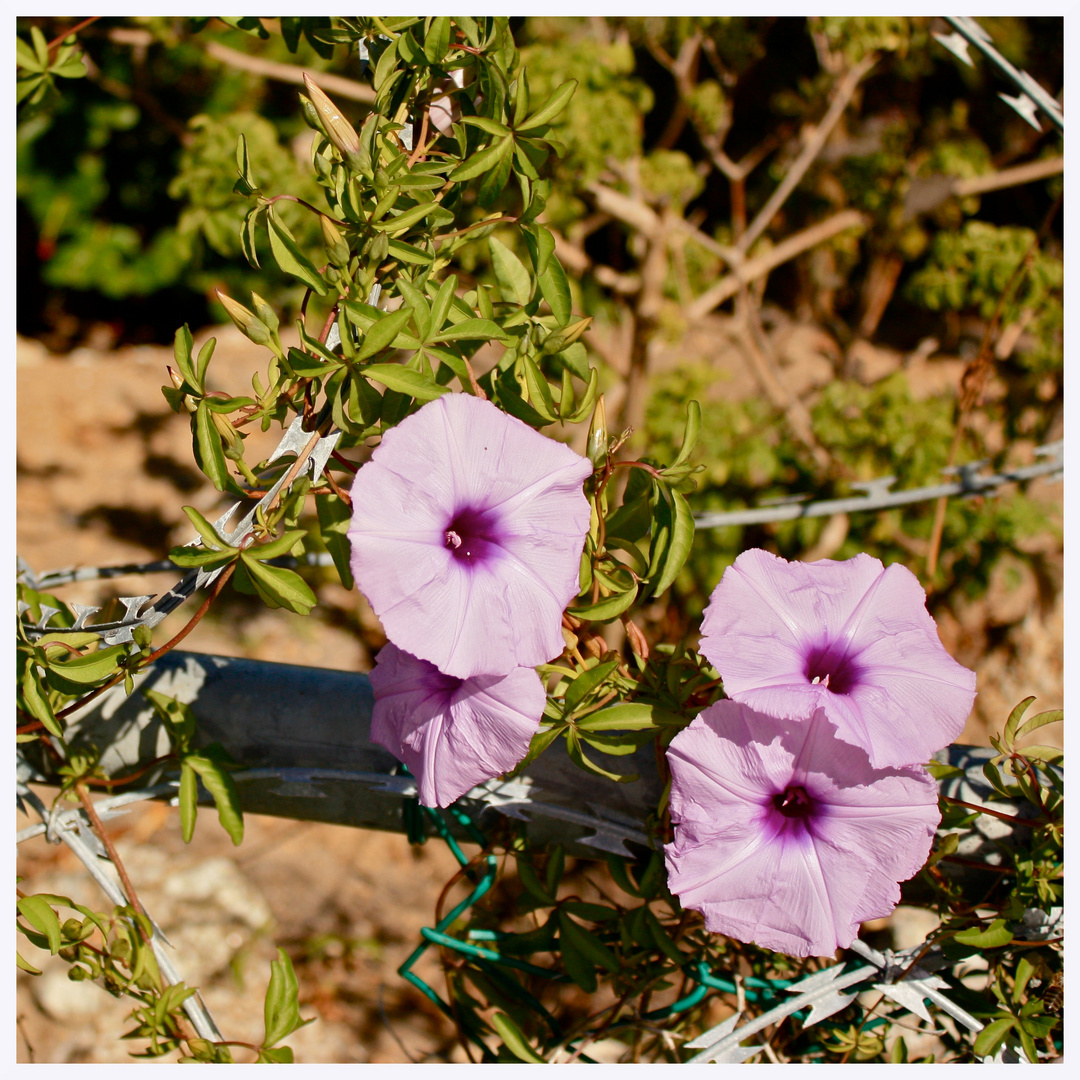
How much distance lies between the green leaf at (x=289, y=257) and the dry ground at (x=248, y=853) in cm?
71

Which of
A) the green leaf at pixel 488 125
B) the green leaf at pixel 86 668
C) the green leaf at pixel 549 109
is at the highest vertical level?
the green leaf at pixel 549 109

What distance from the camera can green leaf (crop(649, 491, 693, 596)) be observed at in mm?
721

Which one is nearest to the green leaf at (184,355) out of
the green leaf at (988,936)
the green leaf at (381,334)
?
the green leaf at (381,334)

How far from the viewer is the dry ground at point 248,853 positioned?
5.87ft

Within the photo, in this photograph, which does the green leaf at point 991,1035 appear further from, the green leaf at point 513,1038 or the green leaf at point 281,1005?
the green leaf at point 281,1005

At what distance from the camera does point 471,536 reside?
2.23 ft

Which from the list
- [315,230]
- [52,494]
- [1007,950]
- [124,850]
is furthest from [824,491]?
[52,494]

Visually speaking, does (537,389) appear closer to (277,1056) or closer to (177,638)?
(177,638)

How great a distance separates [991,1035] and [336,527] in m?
0.66

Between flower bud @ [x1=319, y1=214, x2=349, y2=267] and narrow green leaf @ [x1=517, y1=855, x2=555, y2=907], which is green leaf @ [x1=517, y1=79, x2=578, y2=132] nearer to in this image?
flower bud @ [x1=319, y1=214, x2=349, y2=267]

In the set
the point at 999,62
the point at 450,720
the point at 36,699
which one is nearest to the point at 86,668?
the point at 36,699

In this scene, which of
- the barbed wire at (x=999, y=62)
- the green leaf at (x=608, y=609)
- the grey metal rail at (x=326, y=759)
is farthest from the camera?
the barbed wire at (x=999, y=62)

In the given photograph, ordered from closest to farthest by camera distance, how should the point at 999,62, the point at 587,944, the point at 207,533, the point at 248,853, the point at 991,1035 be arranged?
the point at 207,533 < the point at 991,1035 < the point at 587,944 < the point at 999,62 < the point at 248,853

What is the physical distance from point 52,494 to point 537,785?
9.23 feet
